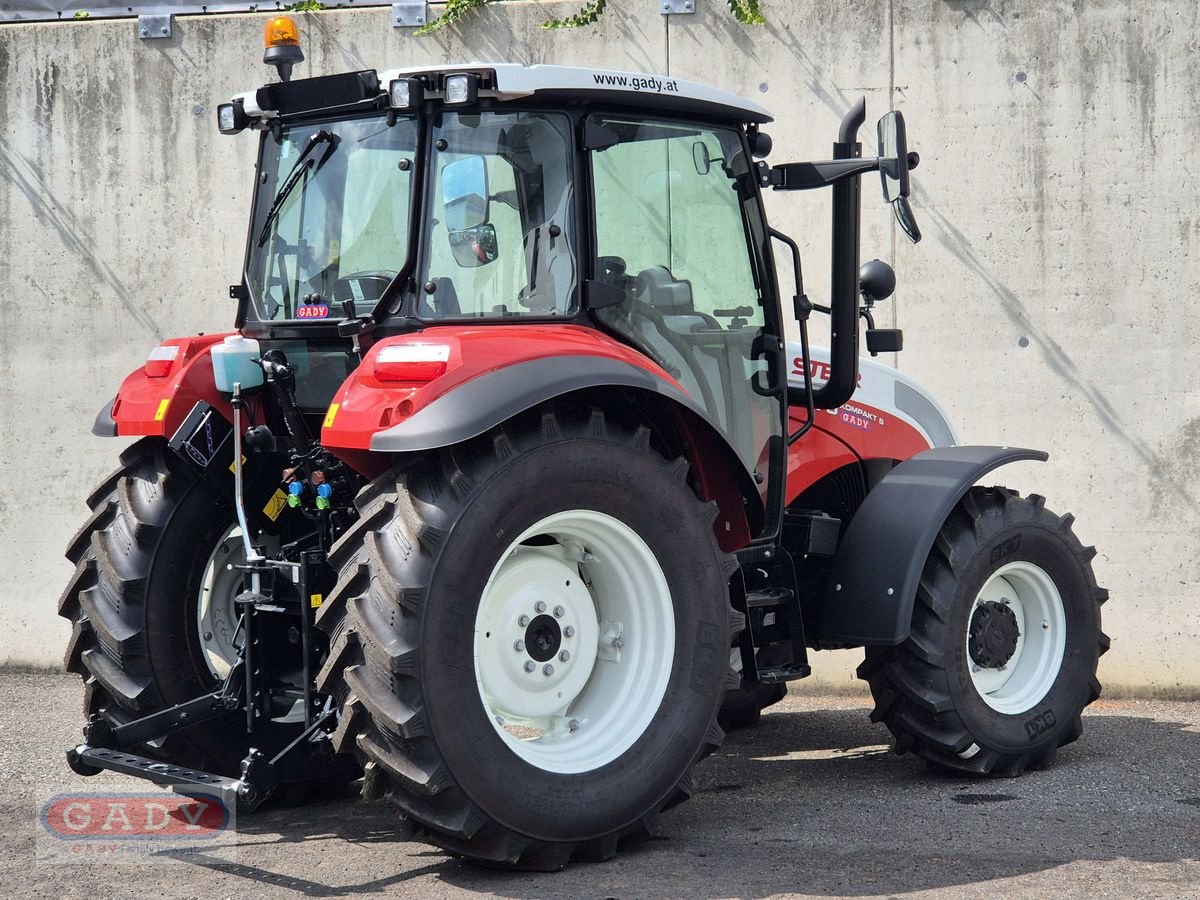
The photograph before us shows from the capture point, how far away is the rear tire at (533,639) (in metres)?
3.83

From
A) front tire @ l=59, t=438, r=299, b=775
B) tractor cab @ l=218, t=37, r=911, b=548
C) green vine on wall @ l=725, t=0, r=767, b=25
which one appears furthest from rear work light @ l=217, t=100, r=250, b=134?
green vine on wall @ l=725, t=0, r=767, b=25

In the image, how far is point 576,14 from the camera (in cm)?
708

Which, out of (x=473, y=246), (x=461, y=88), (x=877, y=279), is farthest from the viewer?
(x=877, y=279)

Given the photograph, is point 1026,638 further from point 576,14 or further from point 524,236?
point 576,14

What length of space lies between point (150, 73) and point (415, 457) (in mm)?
4240

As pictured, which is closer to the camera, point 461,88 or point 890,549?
point 461,88

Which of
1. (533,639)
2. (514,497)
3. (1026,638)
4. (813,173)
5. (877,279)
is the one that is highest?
(813,173)

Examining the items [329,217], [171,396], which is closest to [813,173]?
[329,217]

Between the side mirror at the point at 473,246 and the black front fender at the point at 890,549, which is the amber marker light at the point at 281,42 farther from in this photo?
the black front fender at the point at 890,549

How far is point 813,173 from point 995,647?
1861mm

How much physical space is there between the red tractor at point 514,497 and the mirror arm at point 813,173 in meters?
0.02

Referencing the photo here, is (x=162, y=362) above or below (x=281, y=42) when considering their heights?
below

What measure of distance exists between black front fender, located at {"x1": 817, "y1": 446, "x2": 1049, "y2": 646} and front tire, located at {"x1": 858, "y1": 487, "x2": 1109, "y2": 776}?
154mm

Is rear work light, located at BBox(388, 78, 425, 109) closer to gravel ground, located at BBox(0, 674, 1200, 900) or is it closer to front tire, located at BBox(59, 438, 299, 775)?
front tire, located at BBox(59, 438, 299, 775)
